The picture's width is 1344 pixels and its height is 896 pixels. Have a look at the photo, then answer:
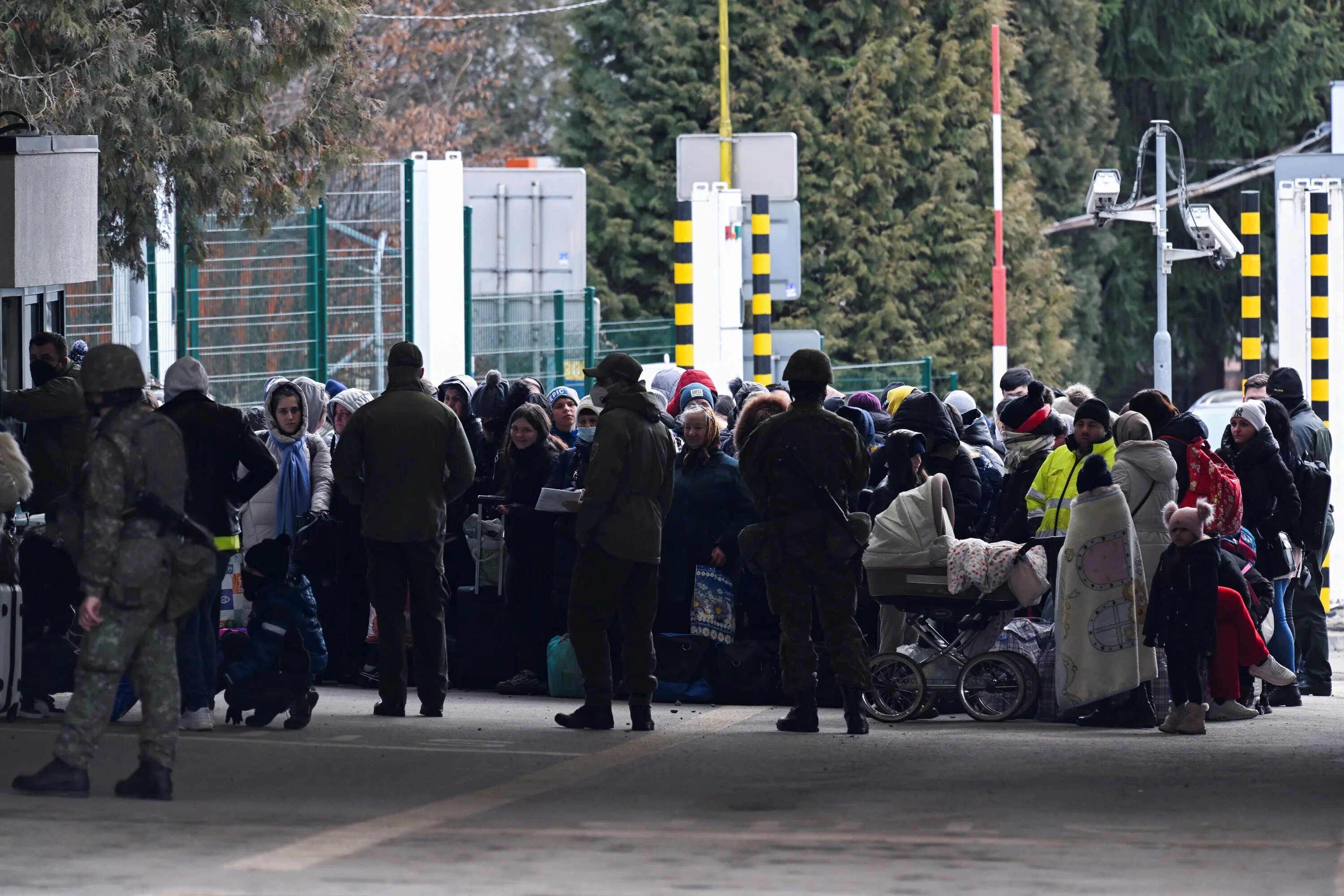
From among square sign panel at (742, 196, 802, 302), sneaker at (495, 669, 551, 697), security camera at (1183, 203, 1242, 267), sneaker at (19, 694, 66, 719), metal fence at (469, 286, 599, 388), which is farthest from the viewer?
security camera at (1183, 203, 1242, 267)

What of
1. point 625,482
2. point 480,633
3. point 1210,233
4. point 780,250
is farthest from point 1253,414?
point 1210,233

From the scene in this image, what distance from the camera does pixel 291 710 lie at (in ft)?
36.4

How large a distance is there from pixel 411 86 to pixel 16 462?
1731 inches

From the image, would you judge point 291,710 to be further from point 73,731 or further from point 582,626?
point 73,731

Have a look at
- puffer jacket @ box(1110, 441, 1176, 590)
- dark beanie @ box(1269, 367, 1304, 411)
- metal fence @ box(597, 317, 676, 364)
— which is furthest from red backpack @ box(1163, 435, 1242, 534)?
metal fence @ box(597, 317, 676, 364)

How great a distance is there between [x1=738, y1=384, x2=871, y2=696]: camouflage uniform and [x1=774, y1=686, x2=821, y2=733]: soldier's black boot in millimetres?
47

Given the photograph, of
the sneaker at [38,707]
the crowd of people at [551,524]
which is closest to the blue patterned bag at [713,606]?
the crowd of people at [551,524]

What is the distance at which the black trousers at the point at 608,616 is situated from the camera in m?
11.4

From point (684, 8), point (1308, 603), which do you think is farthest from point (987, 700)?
point (684, 8)

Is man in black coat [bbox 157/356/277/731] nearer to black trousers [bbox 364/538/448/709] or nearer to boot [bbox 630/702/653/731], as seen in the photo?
black trousers [bbox 364/538/448/709]

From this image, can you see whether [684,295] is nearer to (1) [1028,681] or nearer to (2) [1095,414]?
(2) [1095,414]

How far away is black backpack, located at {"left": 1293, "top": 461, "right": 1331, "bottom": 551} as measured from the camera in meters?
14.1

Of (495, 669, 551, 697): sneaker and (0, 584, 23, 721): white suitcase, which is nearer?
(0, 584, 23, 721): white suitcase

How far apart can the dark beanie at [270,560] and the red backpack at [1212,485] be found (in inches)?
169
